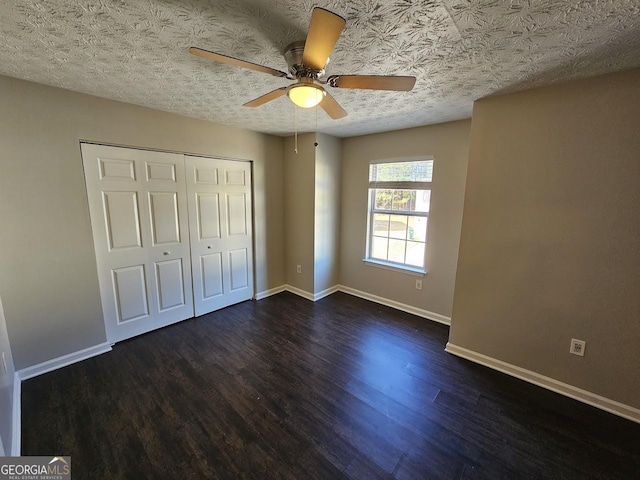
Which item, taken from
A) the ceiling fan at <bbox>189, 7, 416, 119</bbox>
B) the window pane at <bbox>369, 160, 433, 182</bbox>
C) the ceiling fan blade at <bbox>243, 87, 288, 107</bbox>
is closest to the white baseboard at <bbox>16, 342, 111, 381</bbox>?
the ceiling fan blade at <bbox>243, 87, 288, 107</bbox>

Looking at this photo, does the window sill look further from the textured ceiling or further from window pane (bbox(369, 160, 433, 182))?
the textured ceiling

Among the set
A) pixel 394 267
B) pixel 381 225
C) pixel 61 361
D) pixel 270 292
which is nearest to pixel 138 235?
pixel 61 361

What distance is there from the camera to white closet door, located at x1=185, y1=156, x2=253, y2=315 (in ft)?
10.2

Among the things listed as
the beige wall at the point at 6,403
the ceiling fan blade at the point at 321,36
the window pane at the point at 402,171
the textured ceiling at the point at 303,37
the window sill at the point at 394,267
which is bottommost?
the beige wall at the point at 6,403

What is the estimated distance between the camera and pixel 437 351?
2619mm

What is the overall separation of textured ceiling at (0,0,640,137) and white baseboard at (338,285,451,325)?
7.81ft

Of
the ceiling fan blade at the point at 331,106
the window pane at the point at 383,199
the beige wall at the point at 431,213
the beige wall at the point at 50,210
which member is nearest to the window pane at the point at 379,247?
the beige wall at the point at 431,213

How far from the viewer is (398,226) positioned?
3559 millimetres

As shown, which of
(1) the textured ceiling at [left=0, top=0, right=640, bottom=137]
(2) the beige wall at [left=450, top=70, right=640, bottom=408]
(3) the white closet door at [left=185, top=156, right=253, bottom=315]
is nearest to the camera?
(1) the textured ceiling at [left=0, top=0, right=640, bottom=137]

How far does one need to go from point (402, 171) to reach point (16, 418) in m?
4.02

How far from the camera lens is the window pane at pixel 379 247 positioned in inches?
147

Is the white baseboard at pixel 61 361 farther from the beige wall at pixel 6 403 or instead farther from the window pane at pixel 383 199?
the window pane at pixel 383 199

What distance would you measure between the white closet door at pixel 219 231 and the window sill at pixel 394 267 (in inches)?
67.4

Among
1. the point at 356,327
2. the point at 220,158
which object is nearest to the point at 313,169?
the point at 220,158
